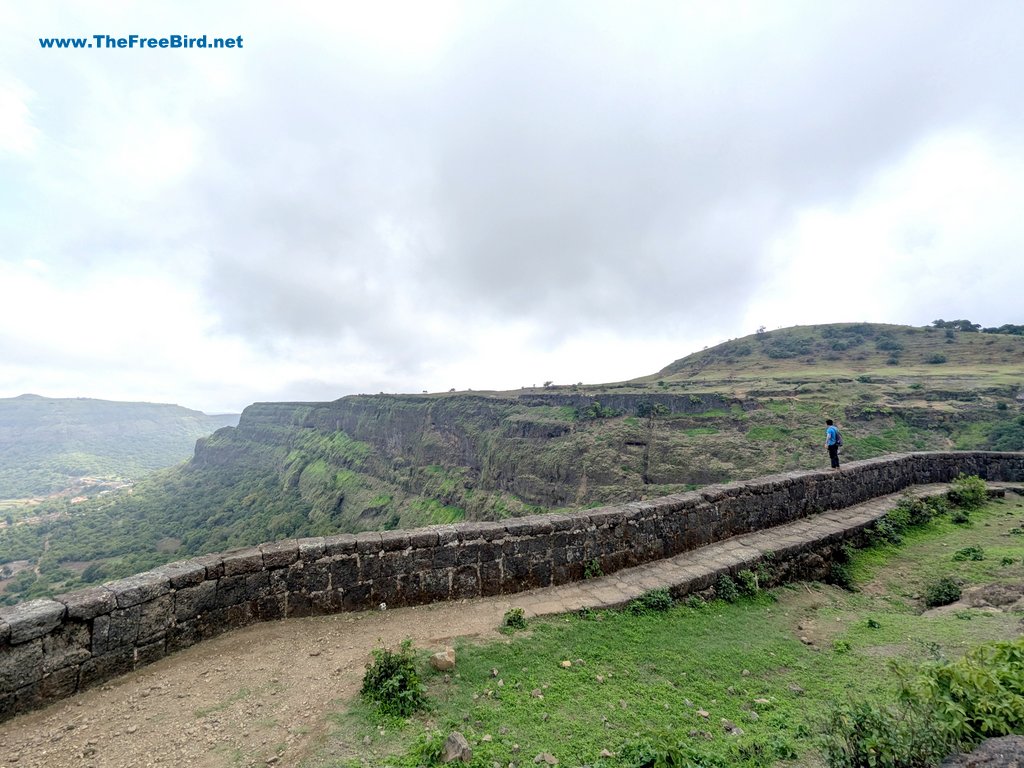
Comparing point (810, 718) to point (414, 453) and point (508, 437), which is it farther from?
point (414, 453)

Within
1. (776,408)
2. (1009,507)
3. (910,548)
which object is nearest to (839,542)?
(910,548)

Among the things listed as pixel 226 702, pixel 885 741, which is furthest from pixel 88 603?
pixel 885 741

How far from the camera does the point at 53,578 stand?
214 feet

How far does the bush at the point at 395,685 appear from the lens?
4156 mm

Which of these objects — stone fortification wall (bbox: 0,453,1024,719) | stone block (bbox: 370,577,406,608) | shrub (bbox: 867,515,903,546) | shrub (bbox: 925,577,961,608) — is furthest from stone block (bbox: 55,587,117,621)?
shrub (bbox: 867,515,903,546)

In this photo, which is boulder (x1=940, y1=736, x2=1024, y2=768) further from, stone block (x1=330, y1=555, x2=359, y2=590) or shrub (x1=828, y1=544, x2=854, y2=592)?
shrub (x1=828, y1=544, x2=854, y2=592)

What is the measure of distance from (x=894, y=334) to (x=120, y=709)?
9403 centimetres

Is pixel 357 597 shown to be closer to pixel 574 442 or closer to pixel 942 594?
pixel 942 594

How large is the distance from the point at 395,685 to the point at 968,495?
15095 millimetres

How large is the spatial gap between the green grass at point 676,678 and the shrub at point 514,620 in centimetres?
15

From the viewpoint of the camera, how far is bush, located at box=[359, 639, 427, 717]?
416 centimetres

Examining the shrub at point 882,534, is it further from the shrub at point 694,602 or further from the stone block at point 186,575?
the stone block at point 186,575

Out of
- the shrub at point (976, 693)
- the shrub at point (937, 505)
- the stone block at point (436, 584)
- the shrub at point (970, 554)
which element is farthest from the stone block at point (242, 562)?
the shrub at point (937, 505)

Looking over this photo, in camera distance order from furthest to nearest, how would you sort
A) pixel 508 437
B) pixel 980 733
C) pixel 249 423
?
pixel 249 423
pixel 508 437
pixel 980 733
